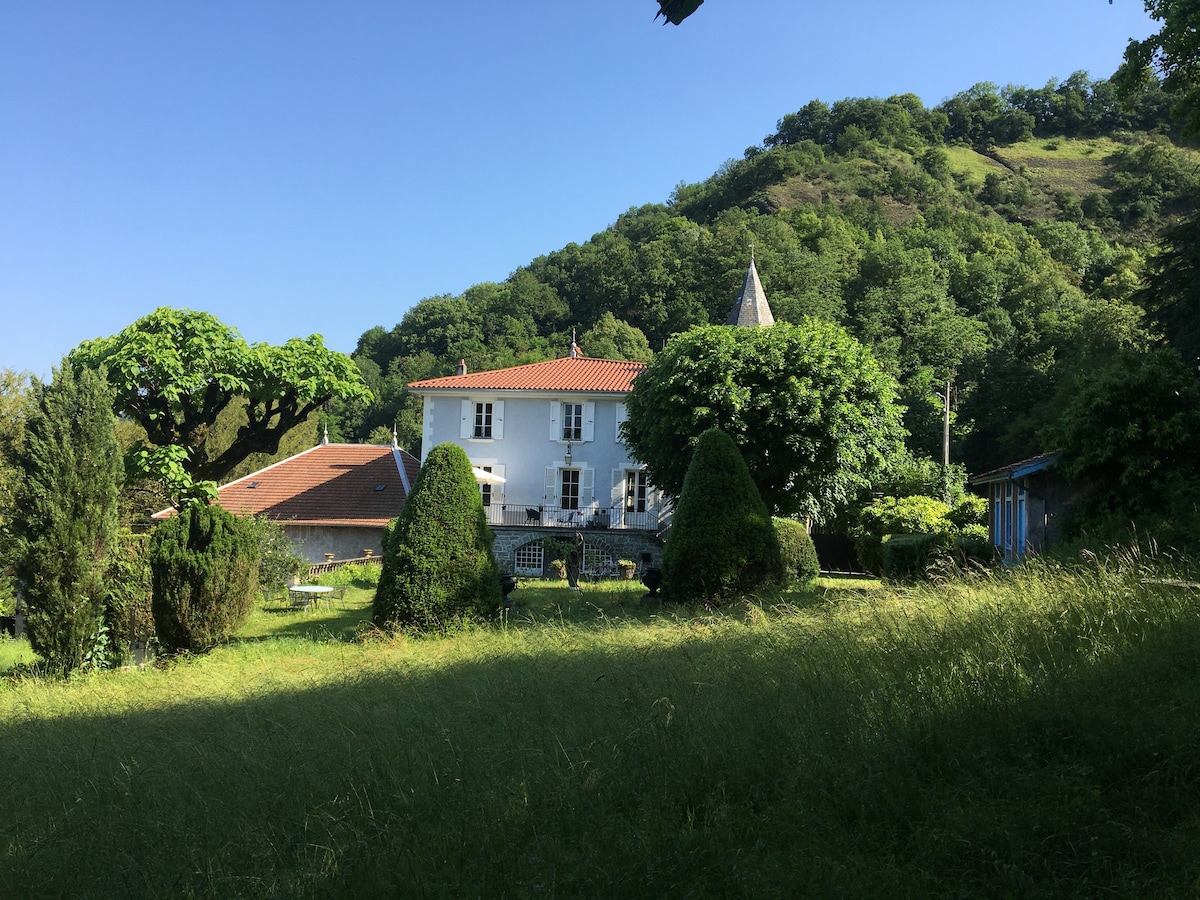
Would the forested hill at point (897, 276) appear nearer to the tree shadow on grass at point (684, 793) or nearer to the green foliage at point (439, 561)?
the green foliage at point (439, 561)

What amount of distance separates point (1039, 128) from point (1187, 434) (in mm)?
128680

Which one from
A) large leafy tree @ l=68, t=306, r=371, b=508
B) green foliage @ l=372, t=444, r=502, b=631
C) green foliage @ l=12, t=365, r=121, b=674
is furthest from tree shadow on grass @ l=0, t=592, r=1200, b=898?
large leafy tree @ l=68, t=306, r=371, b=508

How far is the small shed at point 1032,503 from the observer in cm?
1734

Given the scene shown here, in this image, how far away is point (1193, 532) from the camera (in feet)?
35.3

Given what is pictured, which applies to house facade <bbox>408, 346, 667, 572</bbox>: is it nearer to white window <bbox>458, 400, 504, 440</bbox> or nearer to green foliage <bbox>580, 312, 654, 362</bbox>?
white window <bbox>458, 400, 504, 440</bbox>

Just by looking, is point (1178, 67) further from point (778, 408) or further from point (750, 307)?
point (750, 307)

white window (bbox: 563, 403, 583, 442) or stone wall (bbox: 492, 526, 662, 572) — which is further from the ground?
white window (bbox: 563, 403, 583, 442)

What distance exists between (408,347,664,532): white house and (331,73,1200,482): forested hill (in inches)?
643

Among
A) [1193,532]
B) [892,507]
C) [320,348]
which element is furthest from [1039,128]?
[1193,532]

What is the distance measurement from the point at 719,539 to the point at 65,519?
9.66 meters

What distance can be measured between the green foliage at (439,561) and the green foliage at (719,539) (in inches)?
113

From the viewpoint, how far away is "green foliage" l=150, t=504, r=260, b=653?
14.0 m

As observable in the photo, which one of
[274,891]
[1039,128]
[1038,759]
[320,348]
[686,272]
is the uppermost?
[1039,128]

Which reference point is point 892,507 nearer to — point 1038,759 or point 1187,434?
point 1187,434
